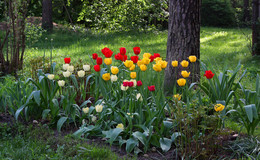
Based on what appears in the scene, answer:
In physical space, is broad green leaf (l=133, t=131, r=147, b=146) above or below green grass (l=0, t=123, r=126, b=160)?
above

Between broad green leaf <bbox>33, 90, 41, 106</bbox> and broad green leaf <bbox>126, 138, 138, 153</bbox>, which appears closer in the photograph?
broad green leaf <bbox>126, 138, 138, 153</bbox>

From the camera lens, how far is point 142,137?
10.5ft

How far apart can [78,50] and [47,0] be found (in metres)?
5.69

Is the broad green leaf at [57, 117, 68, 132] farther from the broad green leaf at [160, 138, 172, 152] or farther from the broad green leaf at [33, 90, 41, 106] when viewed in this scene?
the broad green leaf at [160, 138, 172, 152]

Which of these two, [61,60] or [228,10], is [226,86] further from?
[228,10]

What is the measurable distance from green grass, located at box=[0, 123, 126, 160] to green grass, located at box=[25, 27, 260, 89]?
10.2 feet

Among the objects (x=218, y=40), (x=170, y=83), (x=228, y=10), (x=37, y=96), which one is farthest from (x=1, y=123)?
(x=228, y=10)

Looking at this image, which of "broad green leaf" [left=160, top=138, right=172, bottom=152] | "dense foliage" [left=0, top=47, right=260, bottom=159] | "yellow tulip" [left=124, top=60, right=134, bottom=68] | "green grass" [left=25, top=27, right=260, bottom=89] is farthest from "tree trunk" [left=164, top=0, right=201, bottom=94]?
"green grass" [left=25, top=27, right=260, bottom=89]

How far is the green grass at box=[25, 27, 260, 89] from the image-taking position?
8.41 m

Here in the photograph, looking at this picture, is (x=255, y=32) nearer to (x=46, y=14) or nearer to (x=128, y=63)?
(x=128, y=63)

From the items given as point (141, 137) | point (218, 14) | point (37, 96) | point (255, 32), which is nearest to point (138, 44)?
point (255, 32)

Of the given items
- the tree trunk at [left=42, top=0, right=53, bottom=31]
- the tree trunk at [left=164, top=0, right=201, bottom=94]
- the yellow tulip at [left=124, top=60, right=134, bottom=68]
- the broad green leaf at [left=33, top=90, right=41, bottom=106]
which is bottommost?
the broad green leaf at [left=33, top=90, right=41, bottom=106]

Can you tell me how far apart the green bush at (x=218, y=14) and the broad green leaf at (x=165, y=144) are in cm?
1780

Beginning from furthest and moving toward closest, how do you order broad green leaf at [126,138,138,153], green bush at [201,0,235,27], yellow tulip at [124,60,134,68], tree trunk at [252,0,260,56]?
green bush at [201,0,235,27] < tree trunk at [252,0,260,56] < yellow tulip at [124,60,134,68] < broad green leaf at [126,138,138,153]
